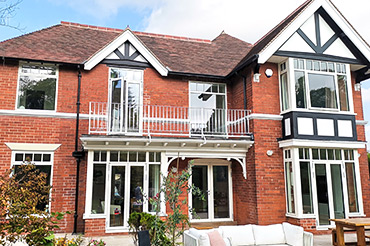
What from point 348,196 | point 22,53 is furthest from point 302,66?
point 22,53

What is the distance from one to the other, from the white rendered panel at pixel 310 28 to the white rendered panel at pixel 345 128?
2861 mm

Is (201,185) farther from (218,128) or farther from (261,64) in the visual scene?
(261,64)

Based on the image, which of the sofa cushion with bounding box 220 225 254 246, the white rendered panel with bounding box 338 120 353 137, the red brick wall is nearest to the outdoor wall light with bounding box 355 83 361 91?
the red brick wall

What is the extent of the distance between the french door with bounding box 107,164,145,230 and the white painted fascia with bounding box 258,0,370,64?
5.44 metres

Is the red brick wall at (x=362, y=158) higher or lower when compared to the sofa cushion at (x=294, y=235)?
higher

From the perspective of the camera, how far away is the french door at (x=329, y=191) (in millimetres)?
9484

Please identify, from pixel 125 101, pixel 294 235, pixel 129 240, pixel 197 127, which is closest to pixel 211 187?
pixel 197 127

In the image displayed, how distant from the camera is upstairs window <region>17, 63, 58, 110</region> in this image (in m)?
9.64

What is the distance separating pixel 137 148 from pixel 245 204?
415 centimetres

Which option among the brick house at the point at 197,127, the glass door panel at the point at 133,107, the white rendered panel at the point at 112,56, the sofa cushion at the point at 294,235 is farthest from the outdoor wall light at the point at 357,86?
the white rendered panel at the point at 112,56

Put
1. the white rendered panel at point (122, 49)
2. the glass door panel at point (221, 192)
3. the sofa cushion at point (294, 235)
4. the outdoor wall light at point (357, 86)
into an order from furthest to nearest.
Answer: the outdoor wall light at point (357, 86) → the glass door panel at point (221, 192) → the white rendered panel at point (122, 49) → the sofa cushion at point (294, 235)

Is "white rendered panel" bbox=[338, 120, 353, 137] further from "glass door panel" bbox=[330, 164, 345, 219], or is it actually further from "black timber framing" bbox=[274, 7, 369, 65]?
"black timber framing" bbox=[274, 7, 369, 65]

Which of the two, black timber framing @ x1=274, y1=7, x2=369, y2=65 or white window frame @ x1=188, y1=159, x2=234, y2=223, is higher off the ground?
black timber framing @ x1=274, y1=7, x2=369, y2=65

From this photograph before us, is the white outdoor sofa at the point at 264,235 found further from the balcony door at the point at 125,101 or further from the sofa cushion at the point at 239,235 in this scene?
the balcony door at the point at 125,101
